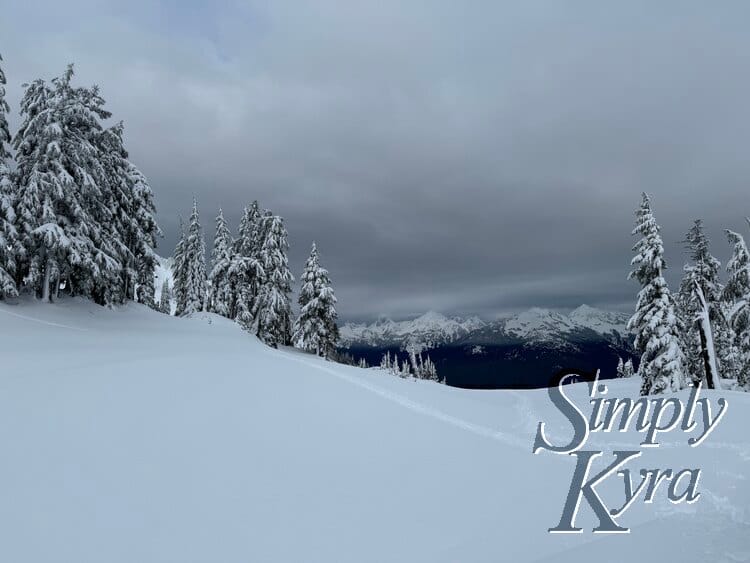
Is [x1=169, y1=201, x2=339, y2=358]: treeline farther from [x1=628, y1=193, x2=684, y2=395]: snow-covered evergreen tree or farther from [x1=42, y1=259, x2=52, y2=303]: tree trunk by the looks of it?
[x1=628, y1=193, x2=684, y2=395]: snow-covered evergreen tree

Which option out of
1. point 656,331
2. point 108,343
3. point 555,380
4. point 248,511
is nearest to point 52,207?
point 108,343

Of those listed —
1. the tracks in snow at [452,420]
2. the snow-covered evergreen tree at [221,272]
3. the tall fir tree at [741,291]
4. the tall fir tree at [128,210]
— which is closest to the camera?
the tracks in snow at [452,420]

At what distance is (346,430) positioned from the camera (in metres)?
8.70

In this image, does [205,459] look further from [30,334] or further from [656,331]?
[656,331]

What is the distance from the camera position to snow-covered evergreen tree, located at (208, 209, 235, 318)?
1865 inches

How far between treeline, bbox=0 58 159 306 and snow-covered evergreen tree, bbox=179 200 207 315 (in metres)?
25.7

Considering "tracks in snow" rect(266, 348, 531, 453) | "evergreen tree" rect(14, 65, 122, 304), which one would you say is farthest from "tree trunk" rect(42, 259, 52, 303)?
"tracks in snow" rect(266, 348, 531, 453)

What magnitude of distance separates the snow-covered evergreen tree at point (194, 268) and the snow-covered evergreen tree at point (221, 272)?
115 inches

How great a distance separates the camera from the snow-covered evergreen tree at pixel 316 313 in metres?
41.2

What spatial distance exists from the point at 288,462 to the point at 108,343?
564 inches

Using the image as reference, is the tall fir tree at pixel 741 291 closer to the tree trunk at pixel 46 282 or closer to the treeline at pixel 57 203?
the treeline at pixel 57 203

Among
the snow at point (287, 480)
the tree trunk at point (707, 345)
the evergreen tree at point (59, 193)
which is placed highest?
the evergreen tree at point (59, 193)

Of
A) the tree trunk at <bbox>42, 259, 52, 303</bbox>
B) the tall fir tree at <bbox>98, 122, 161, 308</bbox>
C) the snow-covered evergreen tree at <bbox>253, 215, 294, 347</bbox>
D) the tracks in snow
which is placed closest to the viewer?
the tracks in snow

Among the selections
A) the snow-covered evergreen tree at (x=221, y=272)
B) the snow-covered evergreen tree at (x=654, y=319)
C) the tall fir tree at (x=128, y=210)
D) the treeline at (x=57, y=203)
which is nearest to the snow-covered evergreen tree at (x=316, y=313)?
the snow-covered evergreen tree at (x=221, y=272)
